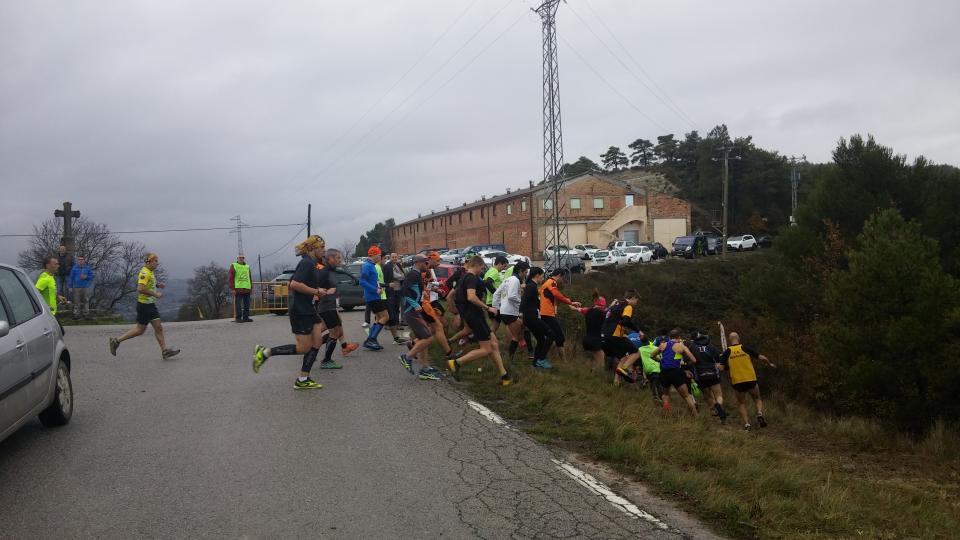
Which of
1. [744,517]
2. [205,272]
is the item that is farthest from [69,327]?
[205,272]

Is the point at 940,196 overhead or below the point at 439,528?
overhead

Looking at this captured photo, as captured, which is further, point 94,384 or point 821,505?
point 94,384

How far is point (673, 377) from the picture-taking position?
Result: 11.0m

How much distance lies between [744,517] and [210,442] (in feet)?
14.8

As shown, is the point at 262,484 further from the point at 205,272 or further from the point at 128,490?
the point at 205,272

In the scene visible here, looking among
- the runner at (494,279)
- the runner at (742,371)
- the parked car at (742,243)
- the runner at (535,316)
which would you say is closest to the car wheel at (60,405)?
the runner at (535,316)

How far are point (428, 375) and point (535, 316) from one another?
2116 mm

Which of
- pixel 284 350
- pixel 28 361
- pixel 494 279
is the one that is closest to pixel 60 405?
pixel 28 361

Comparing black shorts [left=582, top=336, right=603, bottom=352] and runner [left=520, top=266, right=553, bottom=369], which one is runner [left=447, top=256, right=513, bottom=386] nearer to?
runner [left=520, top=266, right=553, bottom=369]

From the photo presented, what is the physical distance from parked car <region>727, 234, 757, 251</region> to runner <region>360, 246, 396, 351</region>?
189ft

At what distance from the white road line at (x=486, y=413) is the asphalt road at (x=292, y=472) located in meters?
0.06

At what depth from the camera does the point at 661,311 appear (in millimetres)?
40531

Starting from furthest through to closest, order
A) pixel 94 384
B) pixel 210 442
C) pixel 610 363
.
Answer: pixel 610 363 < pixel 94 384 < pixel 210 442

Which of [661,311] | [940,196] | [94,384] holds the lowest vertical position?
[661,311]
